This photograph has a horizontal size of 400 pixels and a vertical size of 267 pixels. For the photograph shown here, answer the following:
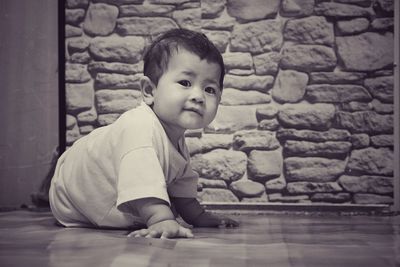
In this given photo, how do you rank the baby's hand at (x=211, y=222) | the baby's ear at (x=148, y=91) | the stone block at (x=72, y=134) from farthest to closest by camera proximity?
1. the stone block at (x=72, y=134)
2. the baby's hand at (x=211, y=222)
3. the baby's ear at (x=148, y=91)

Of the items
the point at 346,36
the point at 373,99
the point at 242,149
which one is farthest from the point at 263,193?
the point at 346,36

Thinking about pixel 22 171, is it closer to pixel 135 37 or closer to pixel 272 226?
pixel 135 37

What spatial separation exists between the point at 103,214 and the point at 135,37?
1.72 meters

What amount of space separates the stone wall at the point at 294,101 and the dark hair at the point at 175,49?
4.41 feet

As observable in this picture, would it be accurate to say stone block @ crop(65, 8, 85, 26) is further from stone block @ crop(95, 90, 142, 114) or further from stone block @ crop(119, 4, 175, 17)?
stone block @ crop(95, 90, 142, 114)

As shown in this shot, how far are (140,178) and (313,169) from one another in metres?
1.77

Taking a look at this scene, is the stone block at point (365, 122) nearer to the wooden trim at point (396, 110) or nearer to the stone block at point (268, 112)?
the wooden trim at point (396, 110)

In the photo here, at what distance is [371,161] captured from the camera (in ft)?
9.96

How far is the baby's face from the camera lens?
169 cm

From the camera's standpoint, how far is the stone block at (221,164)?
309 cm

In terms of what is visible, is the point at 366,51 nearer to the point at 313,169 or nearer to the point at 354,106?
the point at 354,106

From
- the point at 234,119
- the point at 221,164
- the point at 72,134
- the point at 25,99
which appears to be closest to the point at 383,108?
the point at 234,119

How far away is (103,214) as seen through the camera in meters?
1.75

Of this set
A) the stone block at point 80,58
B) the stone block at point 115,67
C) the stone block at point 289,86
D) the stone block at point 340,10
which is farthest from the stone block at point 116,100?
the stone block at point 340,10
